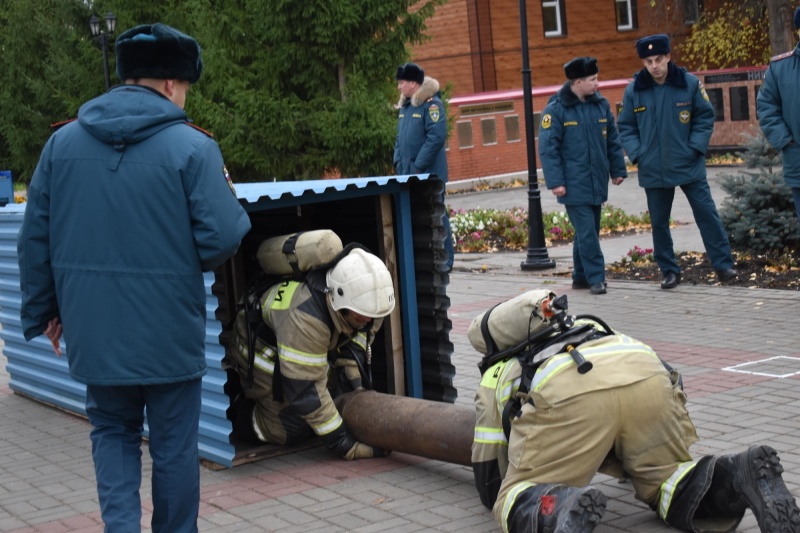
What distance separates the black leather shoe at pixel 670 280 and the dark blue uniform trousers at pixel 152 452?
692 centimetres

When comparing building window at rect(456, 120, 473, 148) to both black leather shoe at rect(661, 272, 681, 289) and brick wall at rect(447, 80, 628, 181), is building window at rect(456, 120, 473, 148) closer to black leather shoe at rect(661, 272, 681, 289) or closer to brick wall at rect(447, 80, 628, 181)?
brick wall at rect(447, 80, 628, 181)

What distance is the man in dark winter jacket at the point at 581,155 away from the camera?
10461mm

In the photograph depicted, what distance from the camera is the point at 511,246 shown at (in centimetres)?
1536

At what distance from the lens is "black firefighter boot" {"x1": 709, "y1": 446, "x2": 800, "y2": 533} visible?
13.6 feet

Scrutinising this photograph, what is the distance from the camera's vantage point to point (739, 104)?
2867cm

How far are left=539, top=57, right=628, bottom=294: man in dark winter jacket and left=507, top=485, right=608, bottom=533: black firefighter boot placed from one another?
6.30m

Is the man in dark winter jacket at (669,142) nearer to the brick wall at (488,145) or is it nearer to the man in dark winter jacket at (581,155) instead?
the man in dark winter jacket at (581,155)

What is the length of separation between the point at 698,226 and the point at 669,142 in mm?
791

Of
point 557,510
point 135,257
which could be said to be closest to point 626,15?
point 557,510

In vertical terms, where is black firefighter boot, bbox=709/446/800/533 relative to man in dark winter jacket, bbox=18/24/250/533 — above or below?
below

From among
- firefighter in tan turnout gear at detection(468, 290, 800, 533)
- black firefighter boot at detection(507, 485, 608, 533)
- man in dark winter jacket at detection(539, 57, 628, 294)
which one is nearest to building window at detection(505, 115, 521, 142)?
man in dark winter jacket at detection(539, 57, 628, 294)

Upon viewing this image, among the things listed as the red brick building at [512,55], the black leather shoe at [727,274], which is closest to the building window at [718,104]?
the red brick building at [512,55]

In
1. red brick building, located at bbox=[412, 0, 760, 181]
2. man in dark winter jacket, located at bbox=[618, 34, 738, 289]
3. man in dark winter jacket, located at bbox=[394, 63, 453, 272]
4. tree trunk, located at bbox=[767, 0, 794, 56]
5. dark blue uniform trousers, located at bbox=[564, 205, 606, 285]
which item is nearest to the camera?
man in dark winter jacket, located at bbox=[618, 34, 738, 289]

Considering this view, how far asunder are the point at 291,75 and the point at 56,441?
47.2ft
